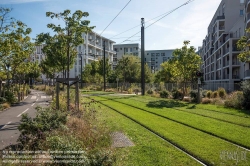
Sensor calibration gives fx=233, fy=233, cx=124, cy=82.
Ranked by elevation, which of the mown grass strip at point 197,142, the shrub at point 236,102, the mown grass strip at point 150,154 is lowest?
the mown grass strip at point 150,154

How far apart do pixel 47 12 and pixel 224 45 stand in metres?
43.2

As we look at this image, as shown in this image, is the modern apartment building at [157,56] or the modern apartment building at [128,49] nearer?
the modern apartment building at [128,49]

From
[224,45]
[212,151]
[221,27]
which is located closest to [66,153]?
[212,151]

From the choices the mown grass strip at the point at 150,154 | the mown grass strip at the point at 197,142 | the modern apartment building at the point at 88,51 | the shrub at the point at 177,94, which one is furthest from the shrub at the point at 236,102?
the modern apartment building at the point at 88,51

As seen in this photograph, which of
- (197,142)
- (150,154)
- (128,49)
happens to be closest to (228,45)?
(197,142)

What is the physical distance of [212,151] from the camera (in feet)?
19.5

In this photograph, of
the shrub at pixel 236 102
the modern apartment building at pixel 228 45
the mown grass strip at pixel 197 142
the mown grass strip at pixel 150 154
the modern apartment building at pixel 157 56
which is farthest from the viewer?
the modern apartment building at pixel 157 56

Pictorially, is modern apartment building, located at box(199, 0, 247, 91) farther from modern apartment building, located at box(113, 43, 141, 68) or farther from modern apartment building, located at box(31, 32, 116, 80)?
modern apartment building, located at box(113, 43, 141, 68)

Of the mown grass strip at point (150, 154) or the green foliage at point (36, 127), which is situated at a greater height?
the green foliage at point (36, 127)

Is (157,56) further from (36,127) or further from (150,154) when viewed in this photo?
(150,154)

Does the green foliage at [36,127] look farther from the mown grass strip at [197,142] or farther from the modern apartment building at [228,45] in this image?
the modern apartment building at [228,45]

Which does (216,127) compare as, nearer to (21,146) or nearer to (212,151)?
(212,151)

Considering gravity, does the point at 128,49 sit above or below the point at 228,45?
above

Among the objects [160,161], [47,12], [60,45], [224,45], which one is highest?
[224,45]
